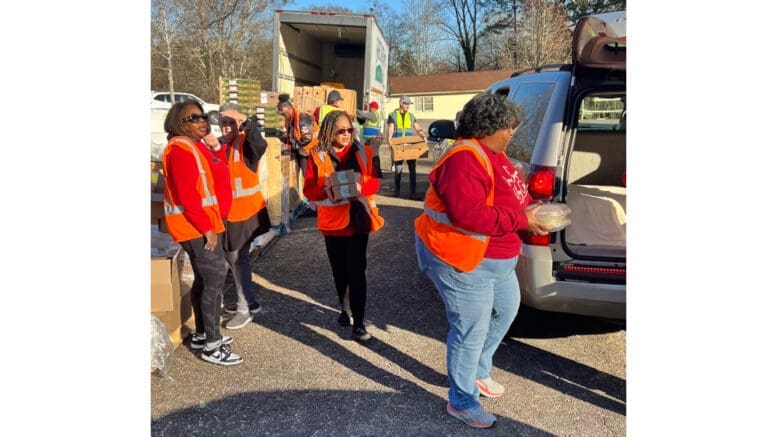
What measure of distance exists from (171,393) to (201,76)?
12679 mm

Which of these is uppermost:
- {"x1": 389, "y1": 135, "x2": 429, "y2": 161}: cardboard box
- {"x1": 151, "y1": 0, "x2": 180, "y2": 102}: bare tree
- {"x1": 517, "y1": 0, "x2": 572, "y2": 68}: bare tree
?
{"x1": 517, "y1": 0, "x2": 572, "y2": 68}: bare tree

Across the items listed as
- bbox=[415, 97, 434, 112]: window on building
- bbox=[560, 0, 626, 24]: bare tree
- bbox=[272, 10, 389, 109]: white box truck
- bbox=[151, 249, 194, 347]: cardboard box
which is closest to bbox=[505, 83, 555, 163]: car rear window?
bbox=[151, 249, 194, 347]: cardboard box

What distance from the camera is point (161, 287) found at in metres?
3.68

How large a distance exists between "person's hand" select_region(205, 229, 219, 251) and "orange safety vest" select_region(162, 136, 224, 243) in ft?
0.18

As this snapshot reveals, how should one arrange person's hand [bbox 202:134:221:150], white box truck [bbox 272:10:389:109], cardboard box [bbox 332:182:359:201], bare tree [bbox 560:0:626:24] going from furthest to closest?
white box truck [bbox 272:10:389:109]
bare tree [bbox 560:0:626:24]
person's hand [bbox 202:134:221:150]
cardboard box [bbox 332:182:359:201]

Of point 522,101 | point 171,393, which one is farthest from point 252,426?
point 522,101

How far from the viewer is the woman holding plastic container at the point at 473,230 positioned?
2.66m

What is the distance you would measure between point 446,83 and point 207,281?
114ft

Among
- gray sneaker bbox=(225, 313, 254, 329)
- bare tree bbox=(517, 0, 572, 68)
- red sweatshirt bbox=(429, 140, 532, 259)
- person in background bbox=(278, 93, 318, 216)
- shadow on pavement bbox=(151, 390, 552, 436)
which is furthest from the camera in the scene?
bare tree bbox=(517, 0, 572, 68)

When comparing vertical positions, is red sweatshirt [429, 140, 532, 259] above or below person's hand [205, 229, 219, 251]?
above

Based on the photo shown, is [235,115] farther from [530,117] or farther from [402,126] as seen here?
[402,126]

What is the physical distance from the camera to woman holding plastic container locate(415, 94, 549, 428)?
2.66 metres

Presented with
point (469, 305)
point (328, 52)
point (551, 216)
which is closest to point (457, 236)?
point (469, 305)

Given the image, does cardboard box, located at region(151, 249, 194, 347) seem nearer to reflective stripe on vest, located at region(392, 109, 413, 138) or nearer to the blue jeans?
the blue jeans
